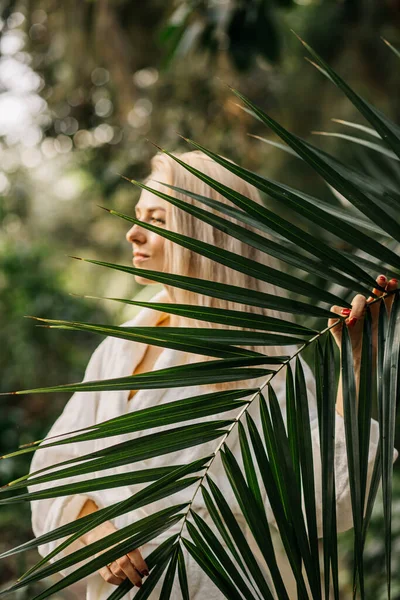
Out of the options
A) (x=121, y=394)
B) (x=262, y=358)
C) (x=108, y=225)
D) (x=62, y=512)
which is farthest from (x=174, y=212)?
(x=108, y=225)

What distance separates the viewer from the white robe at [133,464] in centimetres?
118

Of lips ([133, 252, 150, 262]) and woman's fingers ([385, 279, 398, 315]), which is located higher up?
lips ([133, 252, 150, 262])

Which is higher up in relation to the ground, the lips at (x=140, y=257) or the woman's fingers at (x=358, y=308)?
the lips at (x=140, y=257)

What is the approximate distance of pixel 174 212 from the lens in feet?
4.23

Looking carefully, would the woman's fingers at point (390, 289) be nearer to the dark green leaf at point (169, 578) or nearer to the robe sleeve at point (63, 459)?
the dark green leaf at point (169, 578)

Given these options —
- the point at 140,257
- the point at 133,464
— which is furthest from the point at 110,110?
the point at 133,464

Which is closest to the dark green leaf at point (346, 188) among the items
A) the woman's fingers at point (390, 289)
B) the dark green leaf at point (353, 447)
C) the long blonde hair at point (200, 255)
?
the woman's fingers at point (390, 289)

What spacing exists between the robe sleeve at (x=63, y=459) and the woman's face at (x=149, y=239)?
210 mm

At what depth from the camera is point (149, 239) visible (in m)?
1.32

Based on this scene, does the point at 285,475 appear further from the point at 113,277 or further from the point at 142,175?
the point at 113,277

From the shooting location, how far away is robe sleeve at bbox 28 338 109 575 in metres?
1.23

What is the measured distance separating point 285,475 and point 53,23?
14.6ft

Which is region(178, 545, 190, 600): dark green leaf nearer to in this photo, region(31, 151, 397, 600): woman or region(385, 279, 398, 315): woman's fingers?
region(31, 151, 397, 600): woman

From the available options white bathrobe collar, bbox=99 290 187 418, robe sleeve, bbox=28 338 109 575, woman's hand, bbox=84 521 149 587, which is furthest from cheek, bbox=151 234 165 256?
woman's hand, bbox=84 521 149 587
